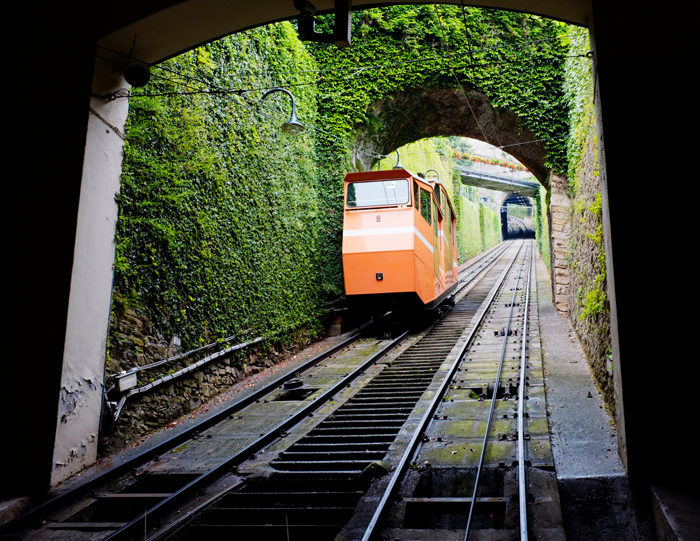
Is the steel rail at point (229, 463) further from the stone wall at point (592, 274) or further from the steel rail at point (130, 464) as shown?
the stone wall at point (592, 274)

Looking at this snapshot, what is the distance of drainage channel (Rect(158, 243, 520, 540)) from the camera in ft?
12.7

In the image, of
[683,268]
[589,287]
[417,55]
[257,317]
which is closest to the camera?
[683,268]

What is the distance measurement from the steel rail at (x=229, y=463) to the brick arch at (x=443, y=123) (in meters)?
8.22

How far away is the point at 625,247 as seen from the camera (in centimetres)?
401

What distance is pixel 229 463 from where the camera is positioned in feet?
16.0

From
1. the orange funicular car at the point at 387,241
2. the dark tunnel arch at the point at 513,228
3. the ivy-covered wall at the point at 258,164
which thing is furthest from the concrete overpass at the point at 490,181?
the dark tunnel arch at the point at 513,228

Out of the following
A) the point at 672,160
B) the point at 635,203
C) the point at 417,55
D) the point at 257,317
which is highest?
the point at 417,55

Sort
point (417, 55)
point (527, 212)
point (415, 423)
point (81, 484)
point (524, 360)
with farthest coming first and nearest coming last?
point (527, 212) < point (417, 55) < point (524, 360) < point (415, 423) < point (81, 484)

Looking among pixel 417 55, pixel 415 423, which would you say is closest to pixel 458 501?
pixel 415 423

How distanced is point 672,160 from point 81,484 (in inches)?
217

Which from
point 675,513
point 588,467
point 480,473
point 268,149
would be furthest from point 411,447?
point 268,149

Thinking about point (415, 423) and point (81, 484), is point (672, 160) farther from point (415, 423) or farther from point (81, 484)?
point (81, 484)

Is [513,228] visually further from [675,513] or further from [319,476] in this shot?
[675,513]

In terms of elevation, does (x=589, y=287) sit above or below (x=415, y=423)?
above
